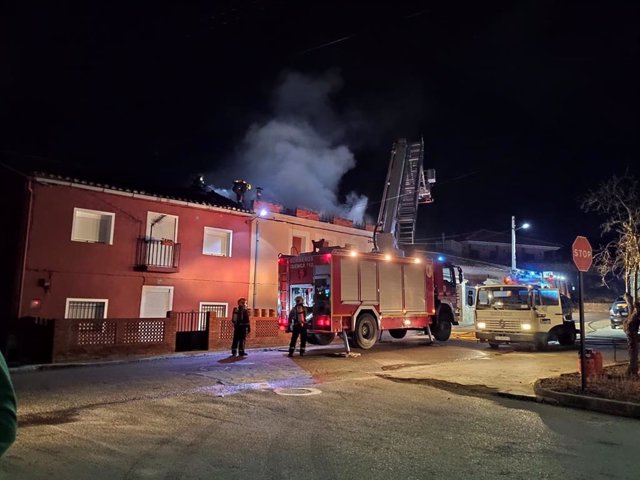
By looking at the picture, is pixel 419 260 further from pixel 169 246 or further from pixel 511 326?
pixel 169 246

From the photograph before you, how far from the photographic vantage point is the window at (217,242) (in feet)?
67.8

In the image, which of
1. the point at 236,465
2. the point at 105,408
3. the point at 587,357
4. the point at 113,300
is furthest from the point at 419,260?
the point at 236,465

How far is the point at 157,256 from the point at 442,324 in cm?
1081

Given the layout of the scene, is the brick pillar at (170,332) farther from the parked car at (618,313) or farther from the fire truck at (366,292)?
the parked car at (618,313)

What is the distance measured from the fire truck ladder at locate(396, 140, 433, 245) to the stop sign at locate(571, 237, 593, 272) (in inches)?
597

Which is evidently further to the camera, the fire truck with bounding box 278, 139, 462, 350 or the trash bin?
the fire truck with bounding box 278, 139, 462, 350

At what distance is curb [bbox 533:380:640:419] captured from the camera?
760cm

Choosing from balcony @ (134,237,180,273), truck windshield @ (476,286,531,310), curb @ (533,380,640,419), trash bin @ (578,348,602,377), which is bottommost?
curb @ (533,380,640,419)

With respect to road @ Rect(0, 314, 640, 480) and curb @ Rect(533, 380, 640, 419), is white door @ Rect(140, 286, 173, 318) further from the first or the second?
curb @ Rect(533, 380, 640, 419)

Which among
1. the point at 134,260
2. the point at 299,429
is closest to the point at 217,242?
the point at 134,260

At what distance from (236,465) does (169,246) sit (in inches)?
588

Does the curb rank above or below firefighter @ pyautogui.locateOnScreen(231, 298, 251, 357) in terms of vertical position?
below

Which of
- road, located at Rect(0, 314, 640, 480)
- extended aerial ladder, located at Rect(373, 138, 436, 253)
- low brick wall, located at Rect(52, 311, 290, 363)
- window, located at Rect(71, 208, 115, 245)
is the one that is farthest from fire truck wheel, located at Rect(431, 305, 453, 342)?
window, located at Rect(71, 208, 115, 245)

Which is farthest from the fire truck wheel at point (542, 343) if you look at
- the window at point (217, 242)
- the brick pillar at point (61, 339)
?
the brick pillar at point (61, 339)
